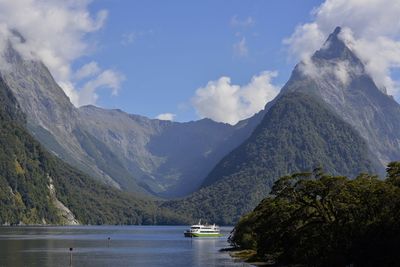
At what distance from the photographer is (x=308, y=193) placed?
116500mm

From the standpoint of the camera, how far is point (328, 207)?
4589 inches

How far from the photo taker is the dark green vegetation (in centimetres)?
9919

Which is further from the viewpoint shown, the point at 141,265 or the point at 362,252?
the point at 141,265

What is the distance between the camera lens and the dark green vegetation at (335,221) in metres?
99.2

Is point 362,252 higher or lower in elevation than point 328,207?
lower

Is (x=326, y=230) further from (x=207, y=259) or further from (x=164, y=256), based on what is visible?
(x=164, y=256)

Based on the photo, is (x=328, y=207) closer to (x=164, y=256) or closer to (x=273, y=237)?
(x=273, y=237)

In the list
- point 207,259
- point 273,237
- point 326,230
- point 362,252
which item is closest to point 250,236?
point 207,259

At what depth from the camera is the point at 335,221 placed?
11200cm

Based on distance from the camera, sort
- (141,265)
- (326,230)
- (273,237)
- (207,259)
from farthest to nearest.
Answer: (207,259), (141,265), (273,237), (326,230)

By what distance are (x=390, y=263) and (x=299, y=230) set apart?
81.2 ft

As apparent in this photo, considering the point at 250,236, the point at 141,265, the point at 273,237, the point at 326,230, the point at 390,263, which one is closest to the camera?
the point at 390,263

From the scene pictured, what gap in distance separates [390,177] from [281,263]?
32520 mm

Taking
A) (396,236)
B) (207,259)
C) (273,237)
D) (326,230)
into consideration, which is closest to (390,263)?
(396,236)
